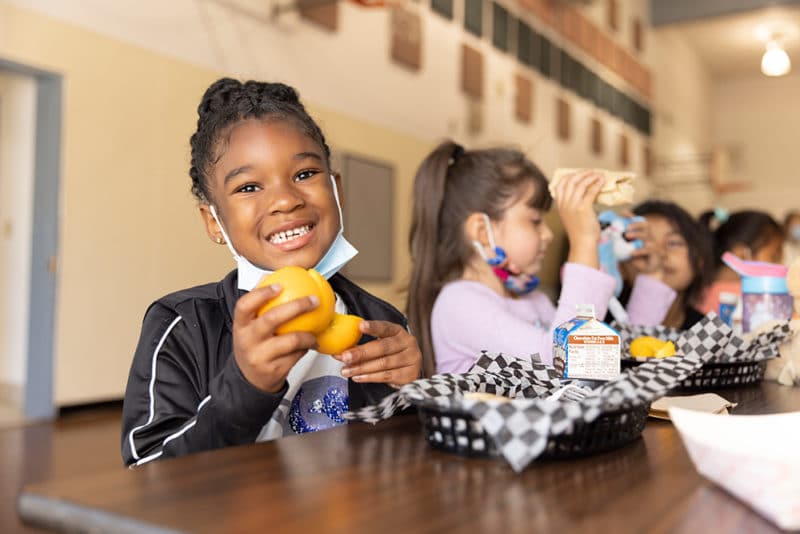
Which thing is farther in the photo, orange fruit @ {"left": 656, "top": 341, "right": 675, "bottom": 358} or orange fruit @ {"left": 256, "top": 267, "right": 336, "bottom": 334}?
orange fruit @ {"left": 656, "top": 341, "right": 675, "bottom": 358}

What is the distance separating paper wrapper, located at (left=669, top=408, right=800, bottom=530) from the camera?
1.56 feet

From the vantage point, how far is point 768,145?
13602 mm

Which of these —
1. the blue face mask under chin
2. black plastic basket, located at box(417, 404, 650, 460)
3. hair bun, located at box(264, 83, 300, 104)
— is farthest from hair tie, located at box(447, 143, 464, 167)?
the blue face mask under chin

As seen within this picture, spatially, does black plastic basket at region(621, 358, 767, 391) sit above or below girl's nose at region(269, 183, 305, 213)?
below

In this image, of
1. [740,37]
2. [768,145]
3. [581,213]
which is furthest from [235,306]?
[768,145]

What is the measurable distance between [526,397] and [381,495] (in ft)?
1.12

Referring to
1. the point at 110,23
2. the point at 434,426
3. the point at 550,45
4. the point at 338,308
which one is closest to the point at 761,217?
the point at 338,308

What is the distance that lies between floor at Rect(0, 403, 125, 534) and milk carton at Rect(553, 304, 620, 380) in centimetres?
170

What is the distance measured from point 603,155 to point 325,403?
9.71 meters

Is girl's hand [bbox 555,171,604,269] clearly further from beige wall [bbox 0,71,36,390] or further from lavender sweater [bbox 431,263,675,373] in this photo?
beige wall [bbox 0,71,36,390]

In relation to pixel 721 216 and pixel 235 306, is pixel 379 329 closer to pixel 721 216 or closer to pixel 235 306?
pixel 235 306

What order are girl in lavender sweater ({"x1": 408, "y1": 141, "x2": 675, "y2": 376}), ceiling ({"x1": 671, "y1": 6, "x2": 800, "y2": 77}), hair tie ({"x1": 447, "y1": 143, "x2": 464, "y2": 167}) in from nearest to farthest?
girl in lavender sweater ({"x1": 408, "y1": 141, "x2": 675, "y2": 376})
hair tie ({"x1": 447, "y1": 143, "x2": 464, "y2": 167})
ceiling ({"x1": 671, "y1": 6, "x2": 800, "y2": 77})

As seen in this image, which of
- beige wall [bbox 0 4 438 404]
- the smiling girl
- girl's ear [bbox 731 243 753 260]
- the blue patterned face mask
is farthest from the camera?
beige wall [bbox 0 4 438 404]

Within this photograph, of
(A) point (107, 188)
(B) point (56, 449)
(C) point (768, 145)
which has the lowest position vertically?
(B) point (56, 449)
